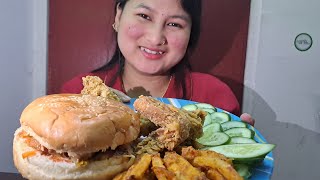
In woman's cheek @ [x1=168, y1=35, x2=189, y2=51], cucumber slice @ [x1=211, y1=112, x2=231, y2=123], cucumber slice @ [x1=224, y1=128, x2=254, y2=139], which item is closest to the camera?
cucumber slice @ [x1=224, y1=128, x2=254, y2=139]

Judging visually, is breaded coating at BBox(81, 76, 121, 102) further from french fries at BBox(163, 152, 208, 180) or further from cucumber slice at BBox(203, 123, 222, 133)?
french fries at BBox(163, 152, 208, 180)

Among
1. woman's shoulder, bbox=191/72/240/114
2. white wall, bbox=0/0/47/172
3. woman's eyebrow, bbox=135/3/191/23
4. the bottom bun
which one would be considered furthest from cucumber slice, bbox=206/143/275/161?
white wall, bbox=0/0/47/172

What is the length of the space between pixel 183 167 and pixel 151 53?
172 cm

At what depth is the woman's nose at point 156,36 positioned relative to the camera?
3354 millimetres

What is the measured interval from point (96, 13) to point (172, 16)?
2.27 feet

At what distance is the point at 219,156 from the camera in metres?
2.08

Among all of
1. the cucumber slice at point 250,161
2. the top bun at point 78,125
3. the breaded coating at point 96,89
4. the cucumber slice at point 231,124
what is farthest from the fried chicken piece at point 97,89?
the cucumber slice at point 250,161

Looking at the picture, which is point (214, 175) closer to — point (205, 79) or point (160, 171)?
point (160, 171)

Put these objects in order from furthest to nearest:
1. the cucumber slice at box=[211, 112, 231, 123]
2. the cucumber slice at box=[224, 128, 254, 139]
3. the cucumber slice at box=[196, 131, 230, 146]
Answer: the cucumber slice at box=[211, 112, 231, 123] → the cucumber slice at box=[224, 128, 254, 139] → the cucumber slice at box=[196, 131, 230, 146]

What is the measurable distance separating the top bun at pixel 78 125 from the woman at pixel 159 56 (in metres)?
1.30

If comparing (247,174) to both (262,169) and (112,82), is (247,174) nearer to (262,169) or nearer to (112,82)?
(262,169)

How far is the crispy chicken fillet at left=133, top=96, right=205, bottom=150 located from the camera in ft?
7.22

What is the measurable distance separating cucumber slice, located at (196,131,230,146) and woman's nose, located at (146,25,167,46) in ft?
3.50

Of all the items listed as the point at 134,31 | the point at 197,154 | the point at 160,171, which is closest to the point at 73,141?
the point at 160,171
